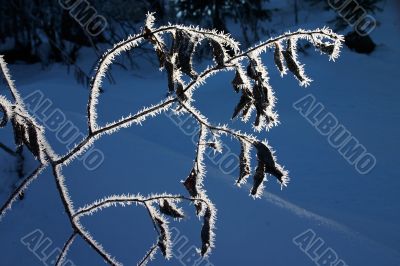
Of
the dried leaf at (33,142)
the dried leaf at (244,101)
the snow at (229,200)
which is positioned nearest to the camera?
the dried leaf at (33,142)

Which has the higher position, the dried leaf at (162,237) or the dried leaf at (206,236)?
the dried leaf at (206,236)

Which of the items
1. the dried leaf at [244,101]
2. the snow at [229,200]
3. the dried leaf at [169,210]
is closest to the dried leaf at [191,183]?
the dried leaf at [169,210]

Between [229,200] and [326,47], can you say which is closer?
[326,47]

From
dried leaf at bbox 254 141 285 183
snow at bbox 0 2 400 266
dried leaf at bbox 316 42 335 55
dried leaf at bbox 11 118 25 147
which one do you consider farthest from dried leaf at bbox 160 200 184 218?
snow at bbox 0 2 400 266

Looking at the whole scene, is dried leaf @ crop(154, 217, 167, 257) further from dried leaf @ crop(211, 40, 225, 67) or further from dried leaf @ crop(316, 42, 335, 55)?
dried leaf @ crop(316, 42, 335, 55)

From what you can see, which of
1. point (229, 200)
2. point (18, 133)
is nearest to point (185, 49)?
point (18, 133)

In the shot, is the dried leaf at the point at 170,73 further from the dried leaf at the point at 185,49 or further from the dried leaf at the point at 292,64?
the dried leaf at the point at 292,64

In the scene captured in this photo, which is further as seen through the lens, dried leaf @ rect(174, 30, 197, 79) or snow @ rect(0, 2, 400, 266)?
snow @ rect(0, 2, 400, 266)

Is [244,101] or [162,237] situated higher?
[244,101]

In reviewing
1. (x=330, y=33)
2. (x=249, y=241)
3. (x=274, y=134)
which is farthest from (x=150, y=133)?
(x=330, y=33)

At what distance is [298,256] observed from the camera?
2.15m

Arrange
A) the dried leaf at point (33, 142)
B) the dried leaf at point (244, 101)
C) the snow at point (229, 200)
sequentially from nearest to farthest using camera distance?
the dried leaf at point (33, 142) < the dried leaf at point (244, 101) < the snow at point (229, 200)

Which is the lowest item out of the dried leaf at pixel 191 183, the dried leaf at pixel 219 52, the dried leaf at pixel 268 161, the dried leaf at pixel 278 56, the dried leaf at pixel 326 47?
the dried leaf at pixel 191 183

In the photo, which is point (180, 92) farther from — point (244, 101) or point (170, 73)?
point (244, 101)
